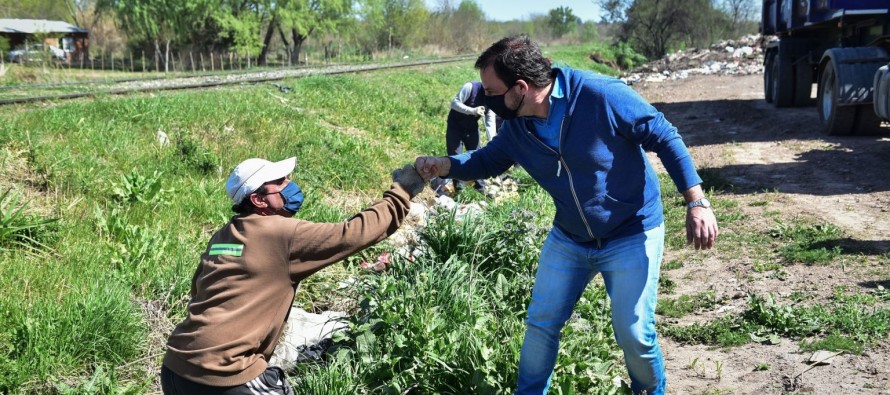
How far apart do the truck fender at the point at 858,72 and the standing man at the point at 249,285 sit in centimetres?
1132

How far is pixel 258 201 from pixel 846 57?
12006 mm

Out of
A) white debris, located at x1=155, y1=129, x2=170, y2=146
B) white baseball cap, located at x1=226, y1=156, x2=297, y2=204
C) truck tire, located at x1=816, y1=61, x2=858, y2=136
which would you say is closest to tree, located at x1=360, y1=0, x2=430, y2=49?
truck tire, located at x1=816, y1=61, x2=858, y2=136

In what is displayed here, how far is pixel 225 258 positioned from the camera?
10.5 feet

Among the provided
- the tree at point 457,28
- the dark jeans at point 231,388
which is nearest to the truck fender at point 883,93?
the dark jeans at point 231,388

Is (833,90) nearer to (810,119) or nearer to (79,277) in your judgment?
(810,119)

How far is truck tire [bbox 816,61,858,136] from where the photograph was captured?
12857mm

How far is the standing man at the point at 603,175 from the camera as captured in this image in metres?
3.45

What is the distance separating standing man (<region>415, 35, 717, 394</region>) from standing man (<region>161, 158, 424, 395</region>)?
0.88 metres

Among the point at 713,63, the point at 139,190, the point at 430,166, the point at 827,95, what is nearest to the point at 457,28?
the point at 713,63

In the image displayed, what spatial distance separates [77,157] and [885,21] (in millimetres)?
11938

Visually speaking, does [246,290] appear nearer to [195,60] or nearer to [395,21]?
[195,60]

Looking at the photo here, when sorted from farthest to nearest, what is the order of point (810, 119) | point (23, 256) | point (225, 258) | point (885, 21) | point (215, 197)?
point (810, 119) → point (885, 21) → point (215, 197) → point (23, 256) → point (225, 258)

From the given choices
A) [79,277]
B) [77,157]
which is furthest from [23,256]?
[77,157]

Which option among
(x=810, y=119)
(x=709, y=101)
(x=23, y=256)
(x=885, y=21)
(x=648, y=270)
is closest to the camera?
(x=648, y=270)
